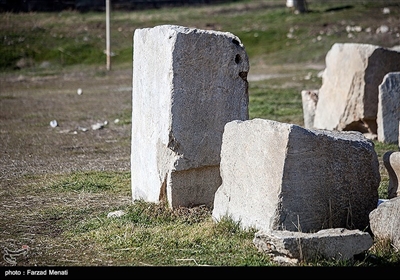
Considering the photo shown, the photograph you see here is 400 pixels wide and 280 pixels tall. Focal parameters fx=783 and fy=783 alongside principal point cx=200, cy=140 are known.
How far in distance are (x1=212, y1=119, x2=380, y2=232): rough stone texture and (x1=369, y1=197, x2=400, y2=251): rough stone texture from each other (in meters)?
0.25

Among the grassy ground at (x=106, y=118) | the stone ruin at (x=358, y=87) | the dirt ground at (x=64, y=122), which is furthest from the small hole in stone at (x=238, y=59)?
the stone ruin at (x=358, y=87)

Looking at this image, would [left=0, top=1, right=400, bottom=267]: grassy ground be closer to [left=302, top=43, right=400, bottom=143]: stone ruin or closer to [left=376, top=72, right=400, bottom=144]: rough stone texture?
[left=376, top=72, right=400, bottom=144]: rough stone texture

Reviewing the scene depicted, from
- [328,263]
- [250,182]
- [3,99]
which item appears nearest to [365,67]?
[250,182]

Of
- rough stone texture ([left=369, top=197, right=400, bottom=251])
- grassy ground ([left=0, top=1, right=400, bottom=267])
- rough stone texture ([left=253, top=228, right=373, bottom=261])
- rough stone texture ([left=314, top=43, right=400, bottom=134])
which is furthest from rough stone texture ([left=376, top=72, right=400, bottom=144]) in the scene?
rough stone texture ([left=253, top=228, right=373, bottom=261])

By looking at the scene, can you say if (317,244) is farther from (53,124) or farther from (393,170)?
(53,124)

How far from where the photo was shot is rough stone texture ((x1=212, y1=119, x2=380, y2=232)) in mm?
6051

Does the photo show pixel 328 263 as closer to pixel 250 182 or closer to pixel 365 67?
pixel 250 182

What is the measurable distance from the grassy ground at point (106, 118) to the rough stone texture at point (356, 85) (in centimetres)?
79

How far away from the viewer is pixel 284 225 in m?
6.07

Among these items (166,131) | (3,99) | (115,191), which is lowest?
(3,99)

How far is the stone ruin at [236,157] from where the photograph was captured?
6.03 metres
